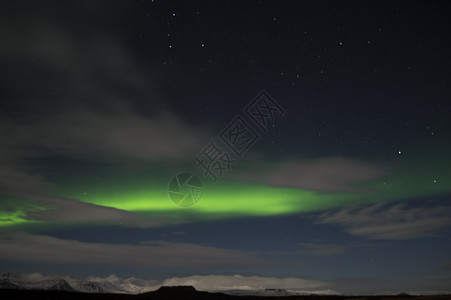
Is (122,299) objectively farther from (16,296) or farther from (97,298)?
(16,296)

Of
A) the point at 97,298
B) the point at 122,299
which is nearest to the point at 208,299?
the point at 122,299

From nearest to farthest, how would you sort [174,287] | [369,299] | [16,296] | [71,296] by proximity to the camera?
[16,296]
[369,299]
[71,296]
[174,287]

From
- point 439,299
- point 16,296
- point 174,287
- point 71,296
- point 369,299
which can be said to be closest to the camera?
point 439,299

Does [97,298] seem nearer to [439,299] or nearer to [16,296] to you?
[16,296]

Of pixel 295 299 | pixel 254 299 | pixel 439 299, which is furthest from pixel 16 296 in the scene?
pixel 439 299

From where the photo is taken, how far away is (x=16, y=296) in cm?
3738

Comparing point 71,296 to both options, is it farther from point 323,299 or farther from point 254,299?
point 323,299

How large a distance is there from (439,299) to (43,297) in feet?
130

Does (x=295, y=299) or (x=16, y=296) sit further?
(x=295, y=299)

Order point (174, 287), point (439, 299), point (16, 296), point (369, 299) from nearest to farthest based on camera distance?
1. point (439, 299)
2. point (16, 296)
3. point (369, 299)
4. point (174, 287)

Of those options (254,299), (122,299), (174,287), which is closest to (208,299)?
(254,299)

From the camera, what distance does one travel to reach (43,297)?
39281 mm

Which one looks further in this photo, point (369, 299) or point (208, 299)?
point (208, 299)

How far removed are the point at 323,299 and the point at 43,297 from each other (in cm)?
3437
